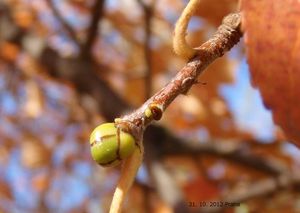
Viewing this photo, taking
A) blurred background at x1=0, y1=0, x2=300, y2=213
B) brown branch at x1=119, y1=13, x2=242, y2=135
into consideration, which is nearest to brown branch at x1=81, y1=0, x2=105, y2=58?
blurred background at x1=0, y1=0, x2=300, y2=213

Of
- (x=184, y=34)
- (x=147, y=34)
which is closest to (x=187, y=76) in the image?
(x=184, y=34)

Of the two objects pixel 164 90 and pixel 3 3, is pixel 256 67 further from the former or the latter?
pixel 3 3

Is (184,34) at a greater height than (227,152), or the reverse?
(227,152)

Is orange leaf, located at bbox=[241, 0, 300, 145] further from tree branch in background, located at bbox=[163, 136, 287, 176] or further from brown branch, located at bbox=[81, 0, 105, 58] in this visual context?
tree branch in background, located at bbox=[163, 136, 287, 176]

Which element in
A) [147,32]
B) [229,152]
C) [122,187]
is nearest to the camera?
[122,187]

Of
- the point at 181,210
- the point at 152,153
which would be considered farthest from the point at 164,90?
the point at 152,153

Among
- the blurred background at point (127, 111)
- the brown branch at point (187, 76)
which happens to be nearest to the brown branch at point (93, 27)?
the blurred background at point (127, 111)

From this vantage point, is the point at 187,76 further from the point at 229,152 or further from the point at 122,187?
the point at 229,152
